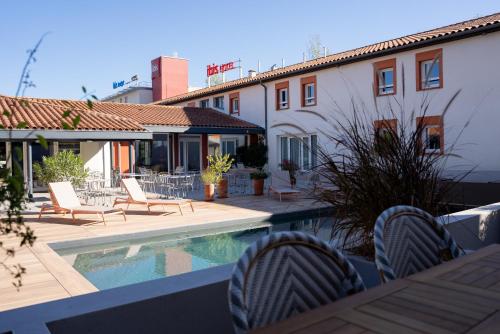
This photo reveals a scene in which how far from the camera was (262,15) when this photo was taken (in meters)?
15.8

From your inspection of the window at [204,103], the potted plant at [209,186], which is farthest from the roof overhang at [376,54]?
the potted plant at [209,186]

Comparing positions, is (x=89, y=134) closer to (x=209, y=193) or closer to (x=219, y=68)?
(x=209, y=193)

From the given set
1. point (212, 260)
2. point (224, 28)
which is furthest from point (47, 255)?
point (224, 28)

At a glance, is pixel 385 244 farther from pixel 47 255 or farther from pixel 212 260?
pixel 47 255

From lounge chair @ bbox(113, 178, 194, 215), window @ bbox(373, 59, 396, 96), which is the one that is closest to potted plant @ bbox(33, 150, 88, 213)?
lounge chair @ bbox(113, 178, 194, 215)

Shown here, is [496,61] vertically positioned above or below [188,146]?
above

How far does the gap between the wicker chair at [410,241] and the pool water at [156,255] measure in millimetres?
3153

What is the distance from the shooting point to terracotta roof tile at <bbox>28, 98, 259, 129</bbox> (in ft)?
60.0

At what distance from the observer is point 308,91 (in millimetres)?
17984

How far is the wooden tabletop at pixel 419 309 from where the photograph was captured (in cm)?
142

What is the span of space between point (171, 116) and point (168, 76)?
1580cm

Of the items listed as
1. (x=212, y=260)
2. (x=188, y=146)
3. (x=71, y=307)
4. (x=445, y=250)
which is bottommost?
(x=212, y=260)

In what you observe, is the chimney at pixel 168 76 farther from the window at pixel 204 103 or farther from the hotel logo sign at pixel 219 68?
the window at pixel 204 103

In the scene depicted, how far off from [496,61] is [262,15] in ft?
25.0
